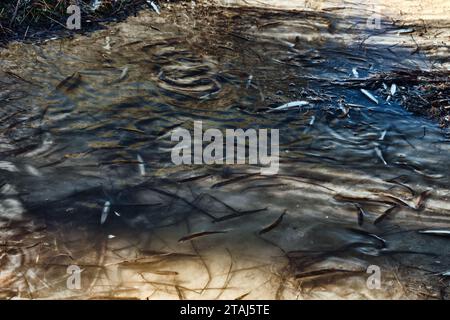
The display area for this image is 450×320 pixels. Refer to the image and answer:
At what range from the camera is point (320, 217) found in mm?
2746

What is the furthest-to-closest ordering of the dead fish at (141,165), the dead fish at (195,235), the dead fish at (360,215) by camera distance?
1. the dead fish at (141,165)
2. the dead fish at (360,215)
3. the dead fish at (195,235)

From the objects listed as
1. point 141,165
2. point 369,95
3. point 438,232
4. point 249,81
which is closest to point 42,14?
point 249,81

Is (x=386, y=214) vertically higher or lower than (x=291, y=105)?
lower

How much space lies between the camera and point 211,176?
9.82ft

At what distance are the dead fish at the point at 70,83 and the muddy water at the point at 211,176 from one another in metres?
0.02

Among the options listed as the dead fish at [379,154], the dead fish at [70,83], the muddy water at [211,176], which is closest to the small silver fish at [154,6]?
the muddy water at [211,176]

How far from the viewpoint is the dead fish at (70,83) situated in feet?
12.4

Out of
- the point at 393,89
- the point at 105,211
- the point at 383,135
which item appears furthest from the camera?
the point at 393,89

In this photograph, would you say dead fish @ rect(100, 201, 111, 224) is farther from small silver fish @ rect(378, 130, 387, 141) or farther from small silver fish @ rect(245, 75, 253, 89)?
small silver fish @ rect(378, 130, 387, 141)

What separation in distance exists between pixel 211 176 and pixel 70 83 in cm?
154

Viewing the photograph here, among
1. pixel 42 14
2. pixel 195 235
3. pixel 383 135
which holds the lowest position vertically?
pixel 195 235

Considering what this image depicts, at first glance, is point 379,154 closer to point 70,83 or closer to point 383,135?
point 383,135

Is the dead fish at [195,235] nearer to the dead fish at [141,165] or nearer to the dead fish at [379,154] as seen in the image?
the dead fish at [141,165]

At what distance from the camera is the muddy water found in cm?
239
